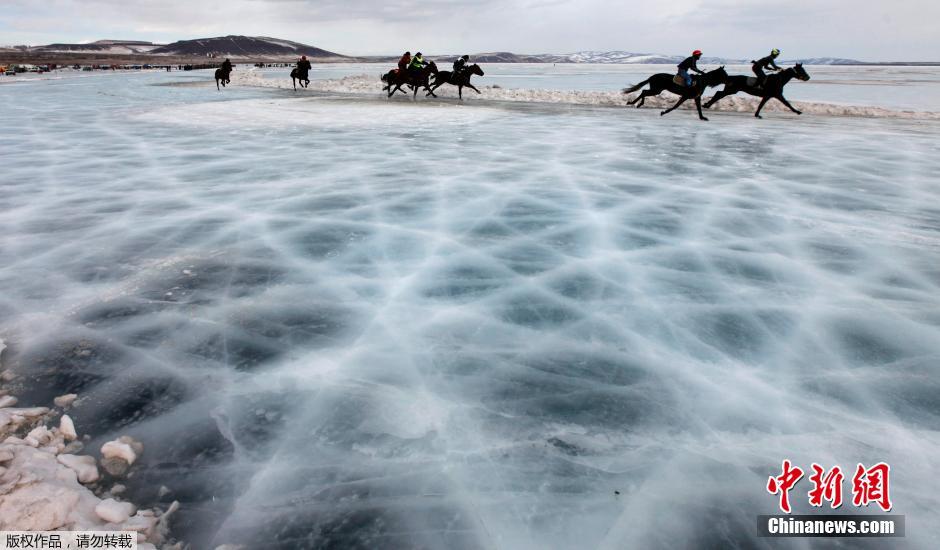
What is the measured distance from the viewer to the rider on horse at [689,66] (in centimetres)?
1225

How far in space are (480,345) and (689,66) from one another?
41.9 feet

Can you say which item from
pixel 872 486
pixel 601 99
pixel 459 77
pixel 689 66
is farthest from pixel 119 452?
pixel 601 99

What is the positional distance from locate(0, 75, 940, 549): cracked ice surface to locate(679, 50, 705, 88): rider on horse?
23.1 ft

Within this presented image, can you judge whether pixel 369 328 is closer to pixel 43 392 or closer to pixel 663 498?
pixel 43 392

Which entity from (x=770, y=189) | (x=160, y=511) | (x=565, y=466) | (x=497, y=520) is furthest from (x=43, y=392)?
(x=770, y=189)

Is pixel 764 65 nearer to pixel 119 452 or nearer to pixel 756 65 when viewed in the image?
pixel 756 65

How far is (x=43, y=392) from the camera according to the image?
2305 mm

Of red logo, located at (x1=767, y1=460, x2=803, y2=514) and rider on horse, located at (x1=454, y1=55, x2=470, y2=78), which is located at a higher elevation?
rider on horse, located at (x1=454, y1=55, x2=470, y2=78)

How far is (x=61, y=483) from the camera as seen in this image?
5.73 feet

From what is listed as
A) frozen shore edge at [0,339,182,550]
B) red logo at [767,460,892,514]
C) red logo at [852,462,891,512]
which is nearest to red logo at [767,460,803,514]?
red logo at [767,460,892,514]

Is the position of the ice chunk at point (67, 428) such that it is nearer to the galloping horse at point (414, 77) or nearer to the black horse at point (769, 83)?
the black horse at point (769, 83)

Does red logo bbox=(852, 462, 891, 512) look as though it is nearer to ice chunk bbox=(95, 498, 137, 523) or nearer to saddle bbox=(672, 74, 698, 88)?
ice chunk bbox=(95, 498, 137, 523)

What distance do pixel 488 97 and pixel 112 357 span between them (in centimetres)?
2107

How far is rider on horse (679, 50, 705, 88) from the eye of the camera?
12245 mm
